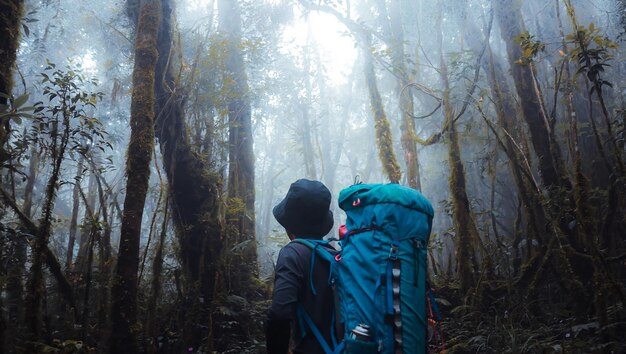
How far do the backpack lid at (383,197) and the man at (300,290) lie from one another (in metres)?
0.29

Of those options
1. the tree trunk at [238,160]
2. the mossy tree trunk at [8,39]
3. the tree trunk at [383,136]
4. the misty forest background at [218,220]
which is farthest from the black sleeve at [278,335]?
the tree trunk at [383,136]

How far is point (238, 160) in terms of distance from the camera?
9.76 m

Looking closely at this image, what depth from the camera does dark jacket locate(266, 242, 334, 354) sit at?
2184 mm

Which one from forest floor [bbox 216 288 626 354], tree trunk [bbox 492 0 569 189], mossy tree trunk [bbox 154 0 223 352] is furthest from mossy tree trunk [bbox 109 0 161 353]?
tree trunk [bbox 492 0 569 189]

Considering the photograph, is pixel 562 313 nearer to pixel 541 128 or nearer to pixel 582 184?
A: pixel 582 184

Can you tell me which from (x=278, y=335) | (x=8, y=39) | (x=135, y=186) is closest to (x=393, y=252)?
(x=278, y=335)

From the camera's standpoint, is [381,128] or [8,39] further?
[381,128]

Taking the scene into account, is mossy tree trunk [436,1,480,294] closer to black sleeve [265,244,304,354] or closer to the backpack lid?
the backpack lid

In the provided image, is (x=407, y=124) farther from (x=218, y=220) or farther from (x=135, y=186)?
(x=135, y=186)

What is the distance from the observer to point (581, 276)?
5.93 m

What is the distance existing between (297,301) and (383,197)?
0.65 m

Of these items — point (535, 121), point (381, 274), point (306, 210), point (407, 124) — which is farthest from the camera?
point (407, 124)

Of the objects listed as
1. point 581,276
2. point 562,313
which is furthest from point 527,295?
point 581,276

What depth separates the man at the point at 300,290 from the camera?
2.19m
